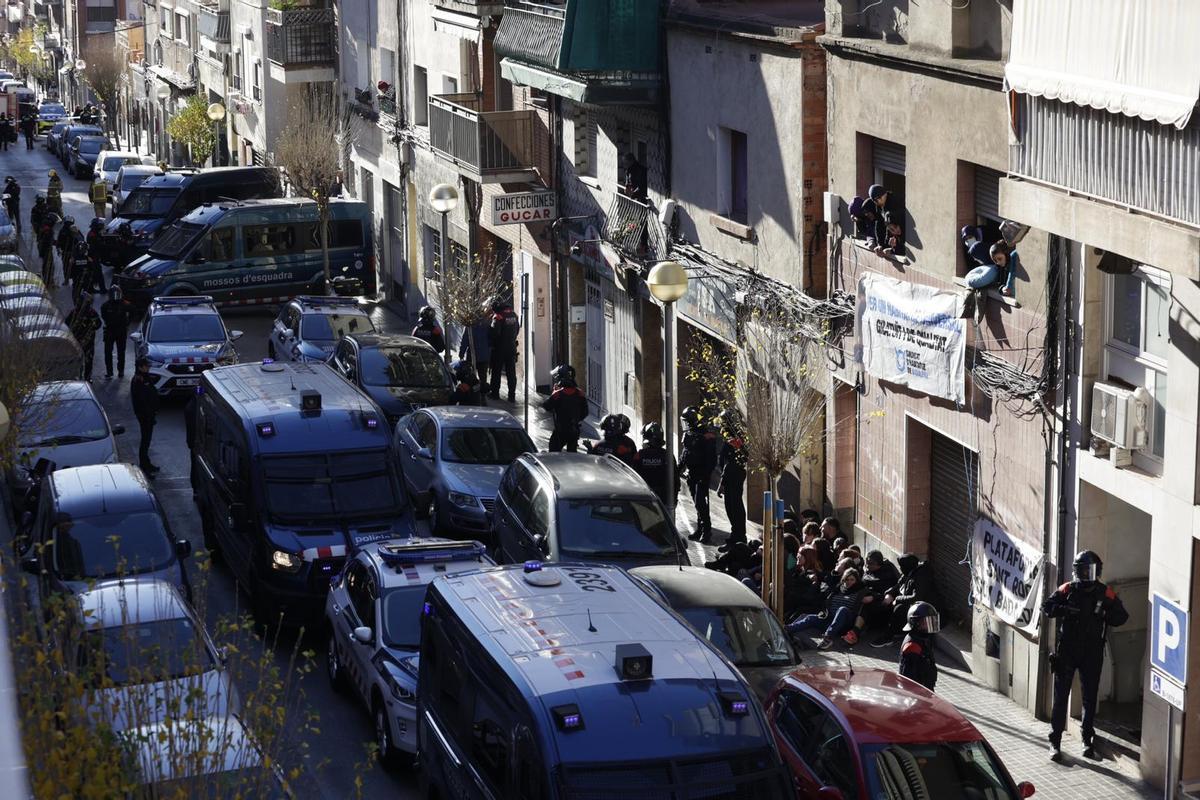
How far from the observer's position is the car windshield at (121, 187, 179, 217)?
46875mm

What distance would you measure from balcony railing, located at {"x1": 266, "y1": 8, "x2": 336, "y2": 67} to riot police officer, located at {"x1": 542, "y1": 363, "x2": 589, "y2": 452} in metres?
23.8

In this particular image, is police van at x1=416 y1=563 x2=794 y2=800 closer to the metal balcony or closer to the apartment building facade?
the apartment building facade

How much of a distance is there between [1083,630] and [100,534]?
32.5ft

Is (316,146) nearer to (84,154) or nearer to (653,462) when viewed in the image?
(653,462)

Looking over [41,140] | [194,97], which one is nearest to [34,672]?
[194,97]

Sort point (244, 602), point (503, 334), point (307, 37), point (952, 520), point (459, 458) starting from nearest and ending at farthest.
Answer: point (952, 520)
point (244, 602)
point (459, 458)
point (503, 334)
point (307, 37)

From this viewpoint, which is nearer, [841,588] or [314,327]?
[841,588]

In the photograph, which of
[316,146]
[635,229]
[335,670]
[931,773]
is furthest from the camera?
[316,146]

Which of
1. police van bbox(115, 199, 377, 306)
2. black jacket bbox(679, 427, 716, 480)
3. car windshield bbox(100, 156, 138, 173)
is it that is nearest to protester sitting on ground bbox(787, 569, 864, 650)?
black jacket bbox(679, 427, 716, 480)

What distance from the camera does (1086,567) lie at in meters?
15.6

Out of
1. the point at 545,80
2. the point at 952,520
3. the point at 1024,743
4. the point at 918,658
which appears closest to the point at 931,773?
the point at 918,658

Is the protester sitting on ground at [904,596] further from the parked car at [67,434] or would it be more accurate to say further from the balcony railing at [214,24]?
the balcony railing at [214,24]

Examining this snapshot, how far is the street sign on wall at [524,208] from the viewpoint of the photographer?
30.4 meters

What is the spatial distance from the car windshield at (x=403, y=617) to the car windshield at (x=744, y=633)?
2.41 m
